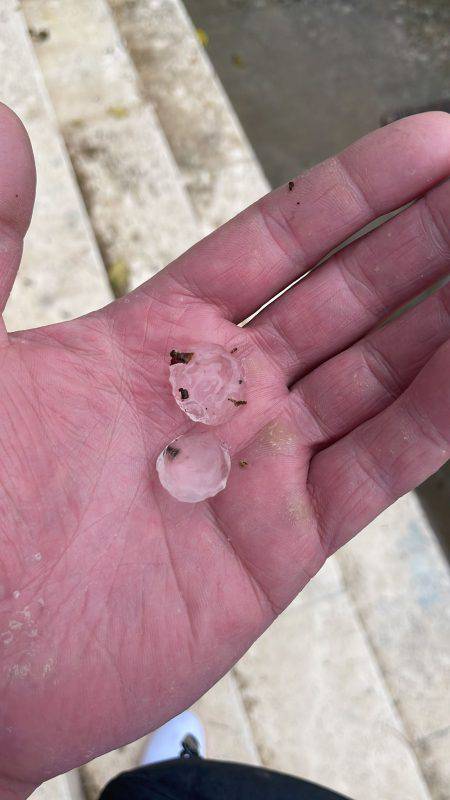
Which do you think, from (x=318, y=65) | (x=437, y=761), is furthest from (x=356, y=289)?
(x=318, y=65)

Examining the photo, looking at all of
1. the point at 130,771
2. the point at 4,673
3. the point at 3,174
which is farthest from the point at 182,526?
the point at 130,771

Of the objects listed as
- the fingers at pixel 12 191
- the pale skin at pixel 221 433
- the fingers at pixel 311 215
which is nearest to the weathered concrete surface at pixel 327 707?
the pale skin at pixel 221 433

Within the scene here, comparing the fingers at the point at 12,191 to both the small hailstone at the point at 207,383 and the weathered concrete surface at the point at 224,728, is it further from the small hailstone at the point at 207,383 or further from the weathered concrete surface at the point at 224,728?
the weathered concrete surface at the point at 224,728

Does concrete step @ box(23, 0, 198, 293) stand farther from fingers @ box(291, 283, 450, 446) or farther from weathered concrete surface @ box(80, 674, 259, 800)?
weathered concrete surface @ box(80, 674, 259, 800)

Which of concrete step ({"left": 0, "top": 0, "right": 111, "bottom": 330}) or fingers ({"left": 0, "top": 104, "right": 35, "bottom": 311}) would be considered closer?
fingers ({"left": 0, "top": 104, "right": 35, "bottom": 311})

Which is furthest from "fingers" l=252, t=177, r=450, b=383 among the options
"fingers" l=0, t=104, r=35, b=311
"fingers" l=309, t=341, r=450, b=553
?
"fingers" l=0, t=104, r=35, b=311

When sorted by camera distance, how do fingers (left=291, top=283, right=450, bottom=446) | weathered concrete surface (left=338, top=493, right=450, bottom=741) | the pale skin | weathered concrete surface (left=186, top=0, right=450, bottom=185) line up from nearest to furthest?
the pale skin
fingers (left=291, top=283, right=450, bottom=446)
weathered concrete surface (left=338, top=493, right=450, bottom=741)
weathered concrete surface (left=186, top=0, right=450, bottom=185)
